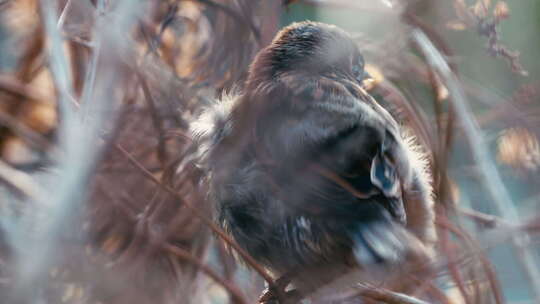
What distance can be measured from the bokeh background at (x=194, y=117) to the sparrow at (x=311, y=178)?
14cm

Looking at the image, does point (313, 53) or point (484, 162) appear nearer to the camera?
point (484, 162)

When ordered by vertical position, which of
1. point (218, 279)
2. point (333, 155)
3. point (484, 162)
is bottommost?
point (218, 279)

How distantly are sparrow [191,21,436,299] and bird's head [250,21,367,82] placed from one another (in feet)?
0.05

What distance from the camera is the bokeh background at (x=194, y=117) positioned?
2.08 m

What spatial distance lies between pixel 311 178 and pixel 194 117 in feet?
3.13

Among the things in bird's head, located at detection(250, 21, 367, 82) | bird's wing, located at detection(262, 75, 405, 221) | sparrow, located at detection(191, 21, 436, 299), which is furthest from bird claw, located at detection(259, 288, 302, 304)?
bird's head, located at detection(250, 21, 367, 82)

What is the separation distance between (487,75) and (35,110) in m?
2.20

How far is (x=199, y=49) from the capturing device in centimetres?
325

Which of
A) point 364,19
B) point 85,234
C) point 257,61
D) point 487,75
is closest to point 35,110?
point 85,234

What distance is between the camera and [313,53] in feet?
A: 8.96

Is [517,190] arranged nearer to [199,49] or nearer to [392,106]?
[392,106]

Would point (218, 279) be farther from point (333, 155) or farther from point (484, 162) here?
point (484, 162)

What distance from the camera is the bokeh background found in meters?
2.08

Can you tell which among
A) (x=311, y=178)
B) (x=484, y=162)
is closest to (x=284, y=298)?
(x=311, y=178)
